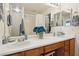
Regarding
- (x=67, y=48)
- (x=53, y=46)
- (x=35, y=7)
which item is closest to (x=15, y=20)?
(x=35, y=7)

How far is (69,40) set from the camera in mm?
1646

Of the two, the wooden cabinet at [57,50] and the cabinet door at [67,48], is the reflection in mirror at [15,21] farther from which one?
the cabinet door at [67,48]

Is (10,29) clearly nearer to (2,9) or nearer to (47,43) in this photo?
(2,9)

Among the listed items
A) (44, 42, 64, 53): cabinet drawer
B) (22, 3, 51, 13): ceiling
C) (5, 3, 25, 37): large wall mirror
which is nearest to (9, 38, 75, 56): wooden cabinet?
(44, 42, 64, 53): cabinet drawer

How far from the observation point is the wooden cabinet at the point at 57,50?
162 cm

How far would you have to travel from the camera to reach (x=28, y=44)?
63.2 inches

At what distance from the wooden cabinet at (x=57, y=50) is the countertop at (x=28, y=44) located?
0.14ft

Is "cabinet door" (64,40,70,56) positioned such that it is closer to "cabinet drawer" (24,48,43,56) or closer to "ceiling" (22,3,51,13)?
"cabinet drawer" (24,48,43,56)

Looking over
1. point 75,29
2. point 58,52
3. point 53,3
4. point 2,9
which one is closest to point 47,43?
point 58,52

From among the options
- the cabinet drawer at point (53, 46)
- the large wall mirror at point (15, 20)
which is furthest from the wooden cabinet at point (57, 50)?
the large wall mirror at point (15, 20)

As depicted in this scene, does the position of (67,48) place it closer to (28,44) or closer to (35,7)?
(28,44)

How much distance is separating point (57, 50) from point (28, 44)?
36 centimetres

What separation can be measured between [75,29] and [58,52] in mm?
341

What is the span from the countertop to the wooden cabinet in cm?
4
